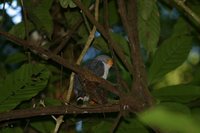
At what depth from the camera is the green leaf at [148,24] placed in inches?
64.7

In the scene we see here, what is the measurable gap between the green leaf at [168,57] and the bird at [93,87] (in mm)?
302

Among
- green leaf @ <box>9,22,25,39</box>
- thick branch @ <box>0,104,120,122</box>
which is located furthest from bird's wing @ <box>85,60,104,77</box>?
thick branch @ <box>0,104,120,122</box>

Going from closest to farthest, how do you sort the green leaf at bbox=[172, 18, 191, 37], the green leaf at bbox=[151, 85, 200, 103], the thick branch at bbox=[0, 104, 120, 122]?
the thick branch at bbox=[0, 104, 120, 122], the green leaf at bbox=[151, 85, 200, 103], the green leaf at bbox=[172, 18, 191, 37]

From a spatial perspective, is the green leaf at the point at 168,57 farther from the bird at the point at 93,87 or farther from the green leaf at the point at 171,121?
the green leaf at the point at 171,121

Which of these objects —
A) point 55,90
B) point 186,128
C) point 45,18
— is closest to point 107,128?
point 45,18

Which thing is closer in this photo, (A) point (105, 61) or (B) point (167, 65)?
(B) point (167, 65)

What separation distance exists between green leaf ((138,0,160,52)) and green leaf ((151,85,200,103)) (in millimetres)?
278

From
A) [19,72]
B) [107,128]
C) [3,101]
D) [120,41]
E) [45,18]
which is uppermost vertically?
[45,18]

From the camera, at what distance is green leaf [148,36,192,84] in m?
1.57

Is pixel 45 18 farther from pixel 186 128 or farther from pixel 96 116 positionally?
pixel 186 128

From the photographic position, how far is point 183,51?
1.64 meters

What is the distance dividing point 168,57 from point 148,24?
0.73 feet

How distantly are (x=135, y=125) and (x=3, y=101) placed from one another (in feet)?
1.66

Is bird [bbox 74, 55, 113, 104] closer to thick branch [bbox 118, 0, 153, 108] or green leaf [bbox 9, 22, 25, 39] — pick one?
thick branch [bbox 118, 0, 153, 108]
